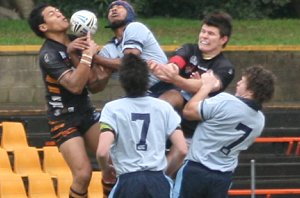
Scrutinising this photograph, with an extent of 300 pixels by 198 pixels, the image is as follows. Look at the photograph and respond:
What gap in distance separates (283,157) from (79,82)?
4.79 m

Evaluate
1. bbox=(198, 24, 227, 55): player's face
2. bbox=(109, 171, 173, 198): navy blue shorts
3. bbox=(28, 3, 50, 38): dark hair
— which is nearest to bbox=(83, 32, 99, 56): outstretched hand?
bbox=(28, 3, 50, 38): dark hair

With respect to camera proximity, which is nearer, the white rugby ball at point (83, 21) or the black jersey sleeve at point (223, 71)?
the black jersey sleeve at point (223, 71)

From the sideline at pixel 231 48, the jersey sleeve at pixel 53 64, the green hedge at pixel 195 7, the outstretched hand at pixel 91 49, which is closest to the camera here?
the outstretched hand at pixel 91 49

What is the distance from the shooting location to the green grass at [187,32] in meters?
14.6

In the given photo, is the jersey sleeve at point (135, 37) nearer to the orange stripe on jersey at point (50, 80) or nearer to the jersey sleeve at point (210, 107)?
the orange stripe on jersey at point (50, 80)

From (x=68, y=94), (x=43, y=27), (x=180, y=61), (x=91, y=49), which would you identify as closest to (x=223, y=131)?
(x=180, y=61)

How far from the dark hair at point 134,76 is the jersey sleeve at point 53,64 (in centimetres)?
142

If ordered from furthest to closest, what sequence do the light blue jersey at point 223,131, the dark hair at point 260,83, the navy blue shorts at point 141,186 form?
the light blue jersey at point 223,131 → the dark hair at point 260,83 → the navy blue shorts at point 141,186

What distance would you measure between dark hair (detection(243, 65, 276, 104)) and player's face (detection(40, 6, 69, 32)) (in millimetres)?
1830

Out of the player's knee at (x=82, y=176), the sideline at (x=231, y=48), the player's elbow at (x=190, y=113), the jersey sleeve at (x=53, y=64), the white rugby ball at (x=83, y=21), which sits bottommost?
the sideline at (x=231, y=48)

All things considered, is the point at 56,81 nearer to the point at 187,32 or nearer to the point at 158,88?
the point at 158,88

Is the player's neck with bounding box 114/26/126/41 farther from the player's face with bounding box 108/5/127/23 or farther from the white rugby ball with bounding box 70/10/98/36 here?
the white rugby ball with bounding box 70/10/98/36

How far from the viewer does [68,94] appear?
8.66m

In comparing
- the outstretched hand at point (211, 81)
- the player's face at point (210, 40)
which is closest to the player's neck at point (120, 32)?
the player's face at point (210, 40)
